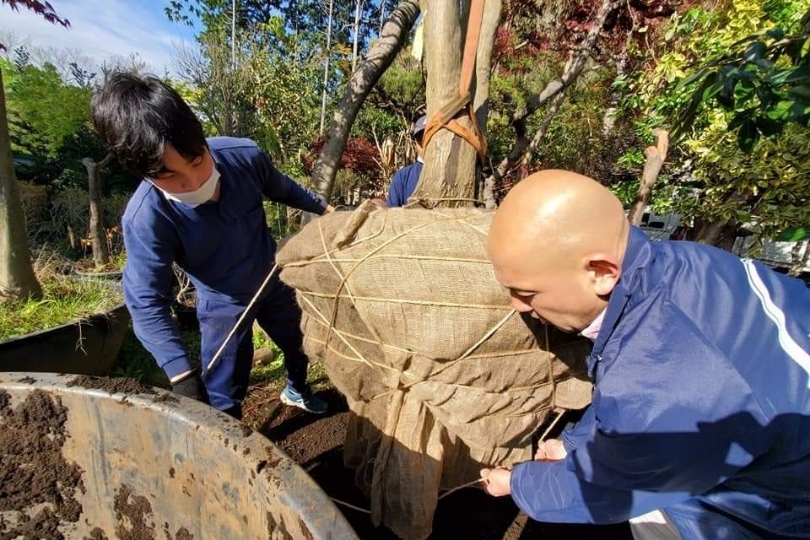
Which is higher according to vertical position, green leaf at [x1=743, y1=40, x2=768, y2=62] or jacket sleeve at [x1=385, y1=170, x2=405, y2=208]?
green leaf at [x1=743, y1=40, x2=768, y2=62]

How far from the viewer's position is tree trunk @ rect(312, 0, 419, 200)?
3355 millimetres

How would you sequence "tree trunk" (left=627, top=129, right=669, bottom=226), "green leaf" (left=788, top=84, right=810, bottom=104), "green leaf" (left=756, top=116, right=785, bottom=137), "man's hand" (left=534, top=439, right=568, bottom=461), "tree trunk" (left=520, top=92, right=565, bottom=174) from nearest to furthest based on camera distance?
"green leaf" (left=788, top=84, right=810, bottom=104)
"green leaf" (left=756, top=116, right=785, bottom=137)
"man's hand" (left=534, top=439, right=568, bottom=461)
"tree trunk" (left=627, top=129, right=669, bottom=226)
"tree trunk" (left=520, top=92, right=565, bottom=174)

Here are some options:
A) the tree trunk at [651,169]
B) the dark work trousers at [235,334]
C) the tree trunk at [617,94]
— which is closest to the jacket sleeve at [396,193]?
the dark work trousers at [235,334]

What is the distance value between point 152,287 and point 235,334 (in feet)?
1.91

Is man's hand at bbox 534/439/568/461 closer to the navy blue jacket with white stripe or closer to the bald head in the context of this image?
the navy blue jacket with white stripe

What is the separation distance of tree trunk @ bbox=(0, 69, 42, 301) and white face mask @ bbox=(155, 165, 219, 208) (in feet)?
7.03

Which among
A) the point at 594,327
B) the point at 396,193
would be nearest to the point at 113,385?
the point at 594,327

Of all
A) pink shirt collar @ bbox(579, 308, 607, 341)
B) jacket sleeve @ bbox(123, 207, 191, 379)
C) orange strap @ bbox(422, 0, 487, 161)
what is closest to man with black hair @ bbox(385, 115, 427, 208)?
orange strap @ bbox(422, 0, 487, 161)

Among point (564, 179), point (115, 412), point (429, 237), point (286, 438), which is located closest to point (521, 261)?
point (564, 179)

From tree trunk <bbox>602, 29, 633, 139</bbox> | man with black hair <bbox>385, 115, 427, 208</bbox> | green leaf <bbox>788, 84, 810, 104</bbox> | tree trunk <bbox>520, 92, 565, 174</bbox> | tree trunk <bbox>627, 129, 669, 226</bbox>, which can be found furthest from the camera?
tree trunk <bbox>520, 92, 565, 174</bbox>

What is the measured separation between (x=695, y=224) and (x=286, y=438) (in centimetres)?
403

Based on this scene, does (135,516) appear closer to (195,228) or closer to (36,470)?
(36,470)

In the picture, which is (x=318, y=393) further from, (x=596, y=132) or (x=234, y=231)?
(x=596, y=132)

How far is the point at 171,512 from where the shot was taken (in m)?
1.12
